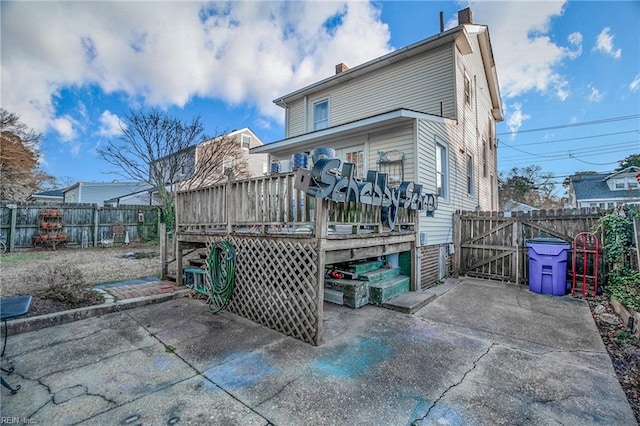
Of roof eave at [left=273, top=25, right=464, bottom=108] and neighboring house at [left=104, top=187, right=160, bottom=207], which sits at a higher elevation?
roof eave at [left=273, top=25, right=464, bottom=108]

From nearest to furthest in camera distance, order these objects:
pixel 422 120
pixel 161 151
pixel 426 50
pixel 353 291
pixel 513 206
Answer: pixel 353 291
pixel 422 120
pixel 426 50
pixel 161 151
pixel 513 206

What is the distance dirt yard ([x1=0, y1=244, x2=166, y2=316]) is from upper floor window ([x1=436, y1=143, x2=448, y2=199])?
799cm

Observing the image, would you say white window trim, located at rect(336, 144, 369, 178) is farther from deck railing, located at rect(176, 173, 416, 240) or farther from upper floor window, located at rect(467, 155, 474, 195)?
upper floor window, located at rect(467, 155, 474, 195)

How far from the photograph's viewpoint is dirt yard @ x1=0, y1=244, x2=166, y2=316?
4.52 m

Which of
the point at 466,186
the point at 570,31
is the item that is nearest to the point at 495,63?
the point at 570,31

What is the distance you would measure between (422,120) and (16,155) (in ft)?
73.3

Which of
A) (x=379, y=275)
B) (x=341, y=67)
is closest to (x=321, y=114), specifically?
(x=341, y=67)

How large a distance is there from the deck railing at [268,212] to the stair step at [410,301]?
1.35 metres

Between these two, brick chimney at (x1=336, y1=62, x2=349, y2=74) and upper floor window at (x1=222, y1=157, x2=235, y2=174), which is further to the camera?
upper floor window at (x1=222, y1=157, x2=235, y2=174)

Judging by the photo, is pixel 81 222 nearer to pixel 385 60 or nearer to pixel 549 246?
pixel 385 60

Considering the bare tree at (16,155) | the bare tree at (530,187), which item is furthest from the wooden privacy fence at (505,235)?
the bare tree at (530,187)

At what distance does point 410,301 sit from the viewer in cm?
506

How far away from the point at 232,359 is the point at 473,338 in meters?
3.11

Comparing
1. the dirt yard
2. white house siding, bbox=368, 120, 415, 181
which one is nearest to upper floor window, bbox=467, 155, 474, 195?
white house siding, bbox=368, 120, 415, 181
